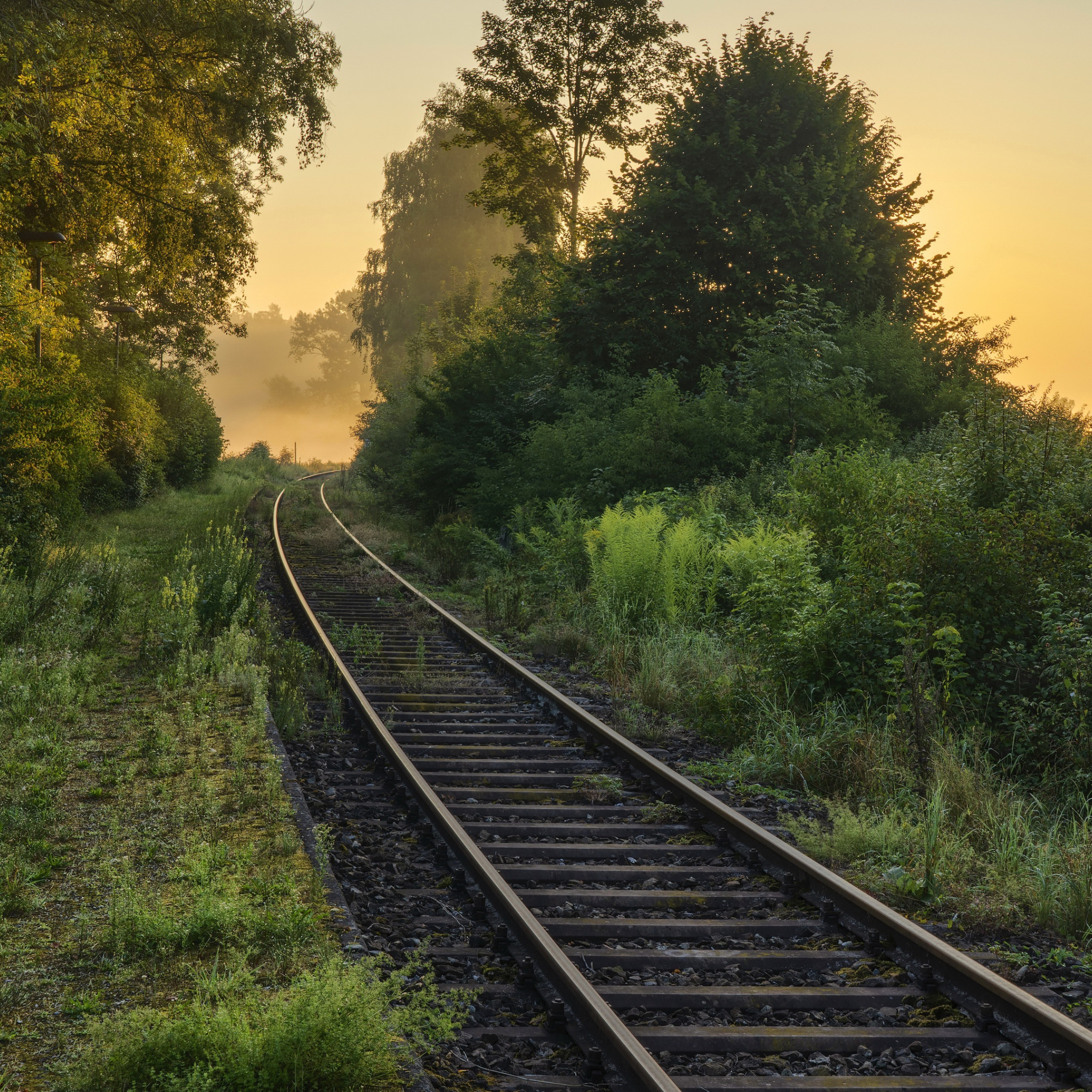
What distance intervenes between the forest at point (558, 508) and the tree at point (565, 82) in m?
0.14

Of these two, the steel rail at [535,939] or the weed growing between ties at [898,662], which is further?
the weed growing between ties at [898,662]

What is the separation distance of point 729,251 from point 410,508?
11897mm

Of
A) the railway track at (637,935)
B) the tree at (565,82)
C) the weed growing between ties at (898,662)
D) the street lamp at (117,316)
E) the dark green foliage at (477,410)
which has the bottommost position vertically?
the railway track at (637,935)

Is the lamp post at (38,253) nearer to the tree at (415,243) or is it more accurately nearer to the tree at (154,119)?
the tree at (154,119)

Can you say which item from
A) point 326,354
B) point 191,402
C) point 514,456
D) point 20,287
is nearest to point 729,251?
point 514,456

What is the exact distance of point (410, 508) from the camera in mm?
27891

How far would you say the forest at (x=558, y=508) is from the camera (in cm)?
473

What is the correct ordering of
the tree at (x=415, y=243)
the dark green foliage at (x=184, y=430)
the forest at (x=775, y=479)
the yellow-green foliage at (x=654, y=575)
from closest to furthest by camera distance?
the forest at (x=775, y=479)
the yellow-green foliage at (x=654, y=575)
the dark green foliage at (x=184, y=430)
the tree at (x=415, y=243)

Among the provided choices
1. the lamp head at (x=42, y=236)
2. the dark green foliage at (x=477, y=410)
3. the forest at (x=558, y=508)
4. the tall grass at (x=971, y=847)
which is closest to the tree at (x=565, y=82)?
the forest at (x=558, y=508)

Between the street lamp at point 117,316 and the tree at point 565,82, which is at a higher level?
the tree at point 565,82

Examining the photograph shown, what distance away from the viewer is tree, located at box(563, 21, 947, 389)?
2125 cm

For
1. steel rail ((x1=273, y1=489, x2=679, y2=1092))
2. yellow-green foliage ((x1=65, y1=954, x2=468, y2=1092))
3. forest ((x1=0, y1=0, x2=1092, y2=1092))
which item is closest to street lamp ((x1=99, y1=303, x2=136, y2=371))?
forest ((x1=0, y1=0, x2=1092, y2=1092))

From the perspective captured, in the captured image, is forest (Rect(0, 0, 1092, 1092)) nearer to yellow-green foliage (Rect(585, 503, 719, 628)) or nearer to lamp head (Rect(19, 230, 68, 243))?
yellow-green foliage (Rect(585, 503, 719, 628))

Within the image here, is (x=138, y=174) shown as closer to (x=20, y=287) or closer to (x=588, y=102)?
(x=20, y=287)
